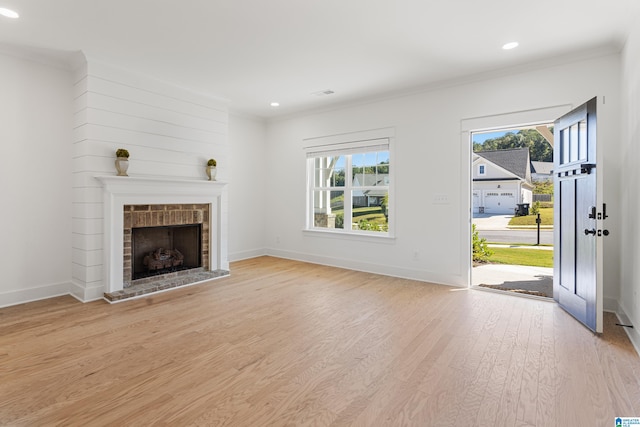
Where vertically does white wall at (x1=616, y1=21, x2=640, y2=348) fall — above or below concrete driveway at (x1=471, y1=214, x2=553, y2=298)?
A: above

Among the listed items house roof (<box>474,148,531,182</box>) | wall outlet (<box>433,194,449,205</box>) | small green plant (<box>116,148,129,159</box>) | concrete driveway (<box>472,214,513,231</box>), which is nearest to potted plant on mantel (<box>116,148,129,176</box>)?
small green plant (<box>116,148,129,159</box>)

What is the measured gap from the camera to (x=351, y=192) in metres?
5.63

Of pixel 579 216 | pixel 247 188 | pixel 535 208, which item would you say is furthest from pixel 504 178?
pixel 247 188

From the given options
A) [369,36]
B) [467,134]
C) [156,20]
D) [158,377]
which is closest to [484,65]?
[467,134]

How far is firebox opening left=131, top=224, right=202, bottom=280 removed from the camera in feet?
15.0

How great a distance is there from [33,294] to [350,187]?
4.50 m

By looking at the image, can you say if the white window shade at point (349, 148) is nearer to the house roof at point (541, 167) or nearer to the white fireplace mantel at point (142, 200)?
the white fireplace mantel at point (142, 200)

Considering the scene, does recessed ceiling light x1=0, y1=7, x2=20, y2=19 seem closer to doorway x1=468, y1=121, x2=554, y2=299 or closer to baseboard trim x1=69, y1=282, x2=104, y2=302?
baseboard trim x1=69, y1=282, x2=104, y2=302

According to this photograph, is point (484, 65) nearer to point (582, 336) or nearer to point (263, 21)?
point (263, 21)

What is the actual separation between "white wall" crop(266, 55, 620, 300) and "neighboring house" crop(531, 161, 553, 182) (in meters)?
5.82

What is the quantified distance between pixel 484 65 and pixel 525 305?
2846 millimetres

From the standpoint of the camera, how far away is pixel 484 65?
3895mm

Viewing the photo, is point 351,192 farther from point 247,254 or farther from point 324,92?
point 247,254

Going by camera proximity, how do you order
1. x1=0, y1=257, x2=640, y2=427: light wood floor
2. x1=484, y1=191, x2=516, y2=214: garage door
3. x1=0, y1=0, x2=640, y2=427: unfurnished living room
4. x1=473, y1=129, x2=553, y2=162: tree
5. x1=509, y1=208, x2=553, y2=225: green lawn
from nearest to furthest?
x1=0, y1=257, x2=640, y2=427: light wood floor < x1=0, y1=0, x2=640, y2=427: unfurnished living room < x1=509, y1=208, x2=553, y2=225: green lawn < x1=473, y1=129, x2=553, y2=162: tree < x1=484, y1=191, x2=516, y2=214: garage door
